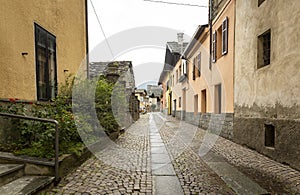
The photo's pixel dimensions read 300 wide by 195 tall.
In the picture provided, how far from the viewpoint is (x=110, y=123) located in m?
6.39

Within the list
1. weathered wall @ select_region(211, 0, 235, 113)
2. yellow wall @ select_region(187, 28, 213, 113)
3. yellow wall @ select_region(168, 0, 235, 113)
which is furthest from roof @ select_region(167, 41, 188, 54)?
weathered wall @ select_region(211, 0, 235, 113)

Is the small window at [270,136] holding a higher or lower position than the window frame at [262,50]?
lower

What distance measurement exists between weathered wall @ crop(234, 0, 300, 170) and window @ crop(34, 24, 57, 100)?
218 inches

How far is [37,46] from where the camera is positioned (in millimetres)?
4777

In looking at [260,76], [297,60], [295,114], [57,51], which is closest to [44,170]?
[57,51]

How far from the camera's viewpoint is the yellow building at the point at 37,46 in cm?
375

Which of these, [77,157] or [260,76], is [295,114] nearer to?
[260,76]

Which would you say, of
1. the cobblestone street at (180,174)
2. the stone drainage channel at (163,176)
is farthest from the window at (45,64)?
the stone drainage channel at (163,176)

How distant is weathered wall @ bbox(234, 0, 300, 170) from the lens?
3.73m

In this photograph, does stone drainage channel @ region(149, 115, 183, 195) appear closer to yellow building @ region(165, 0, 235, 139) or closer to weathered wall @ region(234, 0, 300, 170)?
weathered wall @ region(234, 0, 300, 170)

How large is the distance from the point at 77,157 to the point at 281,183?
3458 millimetres

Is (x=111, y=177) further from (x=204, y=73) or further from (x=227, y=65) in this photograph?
(x=204, y=73)

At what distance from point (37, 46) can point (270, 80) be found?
222 inches

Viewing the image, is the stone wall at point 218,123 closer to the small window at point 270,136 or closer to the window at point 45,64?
the small window at point 270,136
